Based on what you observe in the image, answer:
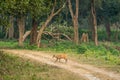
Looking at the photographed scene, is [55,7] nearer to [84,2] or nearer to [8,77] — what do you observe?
[8,77]

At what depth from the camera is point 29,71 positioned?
21.3 m

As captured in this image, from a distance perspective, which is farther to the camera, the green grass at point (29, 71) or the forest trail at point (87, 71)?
the forest trail at point (87, 71)

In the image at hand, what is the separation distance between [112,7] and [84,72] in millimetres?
46896

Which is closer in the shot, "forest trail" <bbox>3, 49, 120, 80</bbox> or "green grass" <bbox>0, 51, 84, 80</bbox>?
"green grass" <bbox>0, 51, 84, 80</bbox>

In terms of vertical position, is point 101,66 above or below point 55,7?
below

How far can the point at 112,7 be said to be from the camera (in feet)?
220

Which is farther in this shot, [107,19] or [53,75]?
[107,19]

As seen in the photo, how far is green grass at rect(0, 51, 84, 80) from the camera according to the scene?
1914 cm

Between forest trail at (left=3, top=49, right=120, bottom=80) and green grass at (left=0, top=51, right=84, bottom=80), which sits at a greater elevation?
green grass at (left=0, top=51, right=84, bottom=80)

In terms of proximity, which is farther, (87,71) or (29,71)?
(87,71)

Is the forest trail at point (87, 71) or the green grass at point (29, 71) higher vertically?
the green grass at point (29, 71)

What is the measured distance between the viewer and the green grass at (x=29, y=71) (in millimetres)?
19141

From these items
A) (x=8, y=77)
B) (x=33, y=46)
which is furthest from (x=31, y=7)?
(x=8, y=77)

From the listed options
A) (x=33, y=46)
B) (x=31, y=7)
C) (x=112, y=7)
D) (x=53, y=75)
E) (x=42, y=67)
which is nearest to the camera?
(x=53, y=75)
